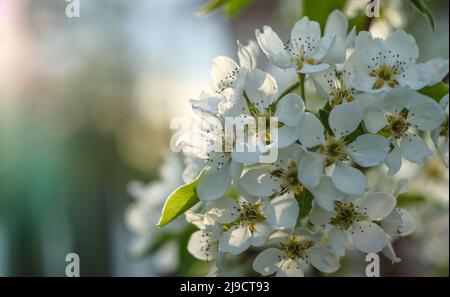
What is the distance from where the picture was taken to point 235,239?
92 cm

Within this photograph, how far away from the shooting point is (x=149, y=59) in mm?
3652

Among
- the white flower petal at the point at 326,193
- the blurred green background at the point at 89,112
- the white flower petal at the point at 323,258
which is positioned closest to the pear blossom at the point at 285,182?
the white flower petal at the point at 326,193

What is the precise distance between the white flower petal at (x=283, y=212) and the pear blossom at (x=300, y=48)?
0.58ft

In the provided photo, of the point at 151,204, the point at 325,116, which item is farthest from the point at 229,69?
the point at 151,204

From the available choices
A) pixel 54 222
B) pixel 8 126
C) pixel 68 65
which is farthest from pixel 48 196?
pixel 68 65

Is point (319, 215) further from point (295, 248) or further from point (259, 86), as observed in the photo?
point (259, 86)

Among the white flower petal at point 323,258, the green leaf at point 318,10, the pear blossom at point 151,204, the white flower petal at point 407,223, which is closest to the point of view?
the white flower petal at point 323,258

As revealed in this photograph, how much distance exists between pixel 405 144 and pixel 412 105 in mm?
56

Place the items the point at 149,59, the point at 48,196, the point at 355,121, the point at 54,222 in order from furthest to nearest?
the point at 149,59 < the point at 48,196 < the point at 54,222 < the point at 355,121

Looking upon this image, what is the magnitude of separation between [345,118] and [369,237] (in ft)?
0.64

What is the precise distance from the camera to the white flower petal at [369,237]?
939 millimetres

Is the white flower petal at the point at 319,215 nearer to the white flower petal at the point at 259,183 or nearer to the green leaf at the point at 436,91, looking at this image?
the white flower petal at the point at 259,183

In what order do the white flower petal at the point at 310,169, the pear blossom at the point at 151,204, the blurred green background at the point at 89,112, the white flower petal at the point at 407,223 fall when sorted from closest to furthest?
the white flower petal at the point at 310,169 → the white flower petal at the point at 407,223 → the pear blossom at the point at 151,204 → the blurred green background at the point at 89,112
